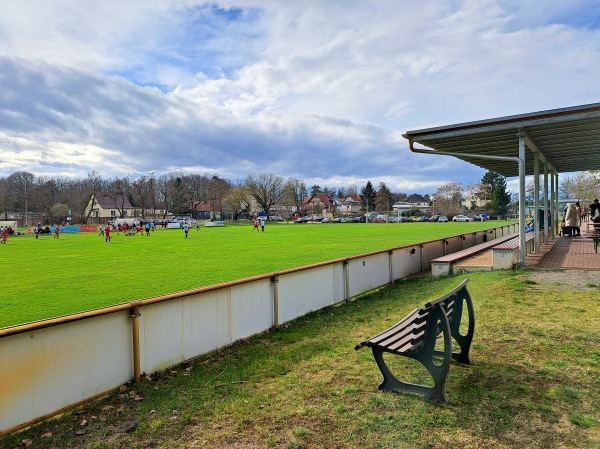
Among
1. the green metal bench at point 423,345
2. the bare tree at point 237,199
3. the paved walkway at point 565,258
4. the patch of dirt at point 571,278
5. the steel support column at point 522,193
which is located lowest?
the patch of dirt at point 571,278

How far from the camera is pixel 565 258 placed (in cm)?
1241

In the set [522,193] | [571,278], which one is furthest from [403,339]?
[522,193]

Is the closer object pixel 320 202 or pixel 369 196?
pixel 369 196

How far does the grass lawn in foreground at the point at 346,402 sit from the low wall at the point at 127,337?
0.53ft

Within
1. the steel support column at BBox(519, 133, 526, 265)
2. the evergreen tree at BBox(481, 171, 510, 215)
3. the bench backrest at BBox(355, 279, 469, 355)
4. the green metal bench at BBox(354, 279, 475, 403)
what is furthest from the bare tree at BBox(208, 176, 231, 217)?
the green metal bench at BBox(354, 279, 475, 403)

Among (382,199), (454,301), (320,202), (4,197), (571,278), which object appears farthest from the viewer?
(320,202)

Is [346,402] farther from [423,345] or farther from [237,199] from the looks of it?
[237,199]

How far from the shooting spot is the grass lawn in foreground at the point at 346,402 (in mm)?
3137

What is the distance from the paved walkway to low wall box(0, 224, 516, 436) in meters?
7.21

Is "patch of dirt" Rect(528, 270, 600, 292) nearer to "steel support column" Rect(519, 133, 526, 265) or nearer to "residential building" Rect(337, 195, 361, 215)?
"steel support column" Rect(519, 133, 526, 265)

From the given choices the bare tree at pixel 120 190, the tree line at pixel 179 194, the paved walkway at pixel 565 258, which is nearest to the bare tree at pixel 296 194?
the tree line at pixel 179 194

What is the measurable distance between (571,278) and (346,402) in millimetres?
7712

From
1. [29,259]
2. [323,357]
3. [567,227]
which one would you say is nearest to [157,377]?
[323,357]

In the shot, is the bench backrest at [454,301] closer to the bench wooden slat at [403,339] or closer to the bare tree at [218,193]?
the bench wooden slat at [403,339]
